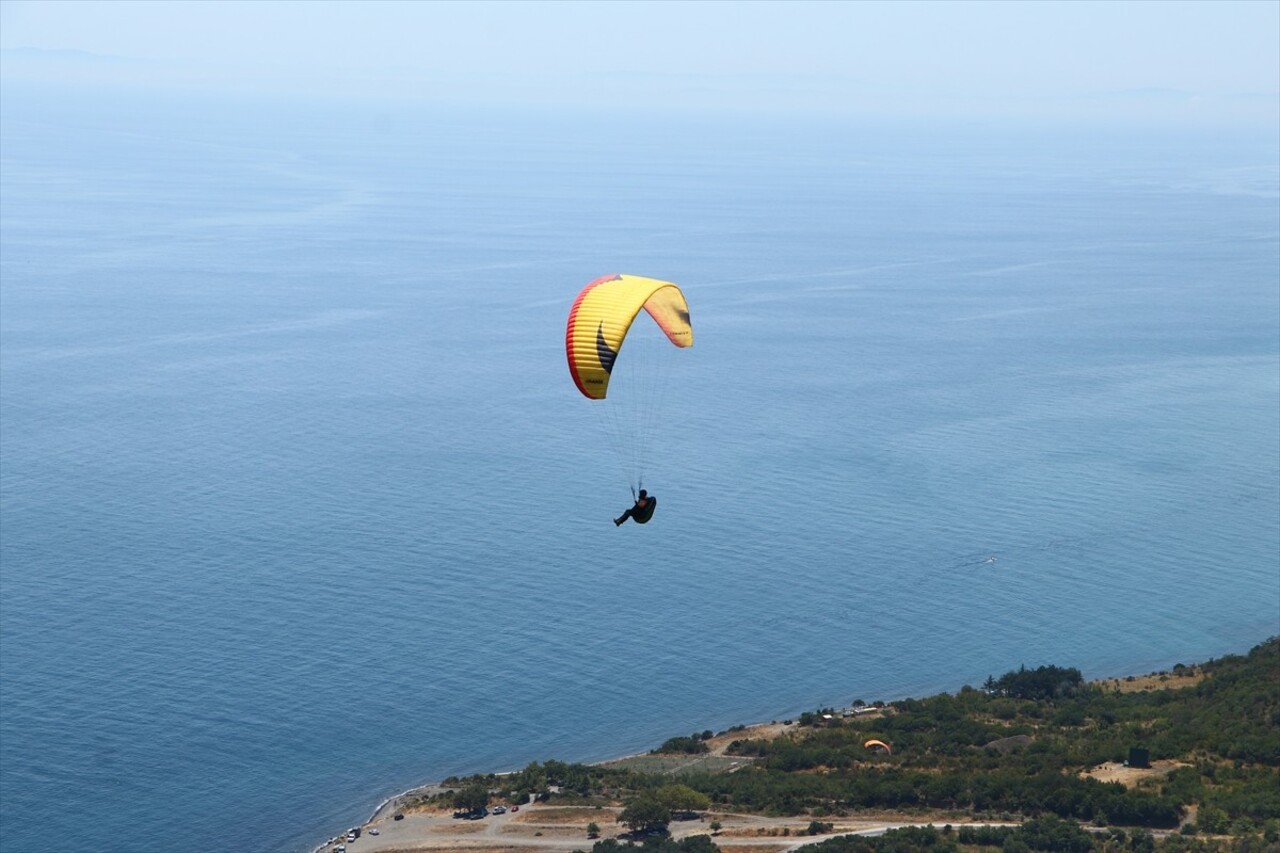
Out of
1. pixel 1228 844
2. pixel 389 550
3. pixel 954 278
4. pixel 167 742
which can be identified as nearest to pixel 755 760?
pixel 1228 844

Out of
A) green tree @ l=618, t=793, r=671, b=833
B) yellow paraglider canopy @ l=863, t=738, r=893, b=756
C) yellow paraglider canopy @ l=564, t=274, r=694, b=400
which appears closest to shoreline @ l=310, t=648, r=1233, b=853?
yellow paraglider canopy @ l=863, t=738, r=893, b=756

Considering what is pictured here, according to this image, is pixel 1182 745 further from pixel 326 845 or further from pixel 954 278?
pixel 954 278

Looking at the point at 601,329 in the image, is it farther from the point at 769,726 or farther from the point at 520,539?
the point at 520,539

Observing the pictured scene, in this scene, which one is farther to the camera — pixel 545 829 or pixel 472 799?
pixel 472 799

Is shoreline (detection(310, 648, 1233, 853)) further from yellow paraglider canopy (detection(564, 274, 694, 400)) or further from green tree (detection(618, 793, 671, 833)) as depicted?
yellow paraglider canopy (detection(564, 274, 694, 400))

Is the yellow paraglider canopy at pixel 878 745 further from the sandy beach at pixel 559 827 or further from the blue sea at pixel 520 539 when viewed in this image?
the blue sea at pixel 520 539

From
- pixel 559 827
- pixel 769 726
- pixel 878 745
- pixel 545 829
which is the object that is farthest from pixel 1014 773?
pixel 545 829
